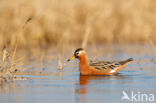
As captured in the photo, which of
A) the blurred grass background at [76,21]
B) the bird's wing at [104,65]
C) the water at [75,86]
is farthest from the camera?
the blurred grass background at [76,21]

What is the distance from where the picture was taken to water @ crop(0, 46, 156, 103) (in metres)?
10.9

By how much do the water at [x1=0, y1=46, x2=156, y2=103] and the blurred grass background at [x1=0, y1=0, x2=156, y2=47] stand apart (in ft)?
26.1

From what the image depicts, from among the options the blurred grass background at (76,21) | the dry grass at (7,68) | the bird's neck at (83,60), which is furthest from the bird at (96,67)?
the blurred grass background at (76,21)

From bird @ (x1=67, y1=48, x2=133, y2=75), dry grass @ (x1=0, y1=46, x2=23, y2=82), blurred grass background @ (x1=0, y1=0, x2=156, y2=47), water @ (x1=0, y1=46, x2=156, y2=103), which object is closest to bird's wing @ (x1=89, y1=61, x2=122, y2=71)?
bird @ (x1=67, y1=48, x2=133, y2=75)

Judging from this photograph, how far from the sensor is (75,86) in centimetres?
A: 1265

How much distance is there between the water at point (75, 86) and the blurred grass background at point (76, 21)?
7967mm

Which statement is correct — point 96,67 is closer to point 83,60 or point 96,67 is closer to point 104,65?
point 104,65

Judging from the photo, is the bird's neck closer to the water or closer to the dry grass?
the water

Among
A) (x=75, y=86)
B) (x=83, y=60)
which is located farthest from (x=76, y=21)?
(x=75, y=86)

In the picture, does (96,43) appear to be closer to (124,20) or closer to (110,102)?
(124,20)

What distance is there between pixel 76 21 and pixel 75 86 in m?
13.6

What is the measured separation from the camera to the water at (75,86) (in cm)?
1095

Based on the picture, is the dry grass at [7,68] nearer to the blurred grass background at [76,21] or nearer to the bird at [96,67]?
the bird at [96,67]

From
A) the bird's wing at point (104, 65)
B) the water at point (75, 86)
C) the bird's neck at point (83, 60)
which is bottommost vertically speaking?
the water at point (75, 86)
